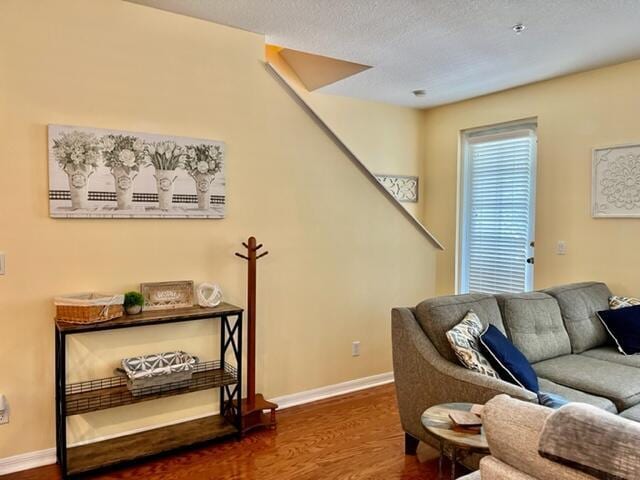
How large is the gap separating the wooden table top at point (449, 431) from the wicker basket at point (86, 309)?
1704 mm

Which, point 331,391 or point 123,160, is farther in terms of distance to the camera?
point 331,391

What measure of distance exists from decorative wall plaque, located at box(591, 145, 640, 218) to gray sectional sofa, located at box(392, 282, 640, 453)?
0.92m

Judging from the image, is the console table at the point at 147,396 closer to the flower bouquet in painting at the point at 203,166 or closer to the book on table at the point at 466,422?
the flower bouquet in painting at the point at 203,166

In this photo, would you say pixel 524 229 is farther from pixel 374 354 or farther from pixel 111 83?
pixel 111 83

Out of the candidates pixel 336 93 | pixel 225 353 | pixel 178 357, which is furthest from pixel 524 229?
pixel 178 357

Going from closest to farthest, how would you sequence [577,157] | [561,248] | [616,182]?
[616,182], [577,157], [561,248]

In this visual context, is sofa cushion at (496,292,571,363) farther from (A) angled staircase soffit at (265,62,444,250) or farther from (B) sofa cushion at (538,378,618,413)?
Result: (A) angled staircase soffit at (265,62,444,250)

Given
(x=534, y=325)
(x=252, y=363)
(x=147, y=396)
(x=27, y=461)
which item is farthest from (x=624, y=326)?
(x=27, y=461)

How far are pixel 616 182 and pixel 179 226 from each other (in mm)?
3381

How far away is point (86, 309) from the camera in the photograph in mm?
2559

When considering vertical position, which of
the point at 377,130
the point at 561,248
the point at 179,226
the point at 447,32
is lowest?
the point at 561,248

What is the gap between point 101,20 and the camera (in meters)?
2.80

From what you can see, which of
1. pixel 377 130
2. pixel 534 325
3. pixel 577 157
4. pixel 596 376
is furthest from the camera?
pixel 377 130

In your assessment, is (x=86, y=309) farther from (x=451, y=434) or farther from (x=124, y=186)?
(x=451, y=434)
